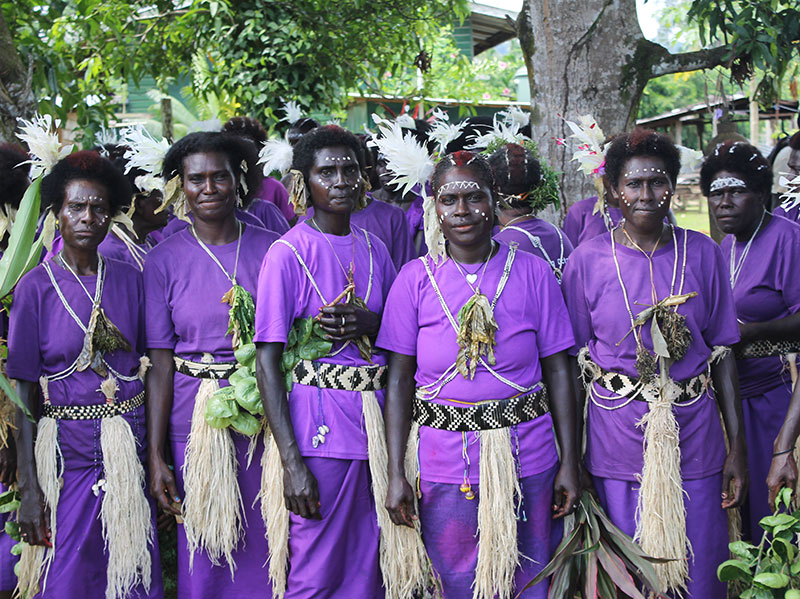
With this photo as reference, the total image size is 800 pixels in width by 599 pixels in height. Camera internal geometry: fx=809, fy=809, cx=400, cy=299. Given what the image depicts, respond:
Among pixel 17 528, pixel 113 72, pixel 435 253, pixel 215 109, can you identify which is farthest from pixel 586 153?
pixel 215 109

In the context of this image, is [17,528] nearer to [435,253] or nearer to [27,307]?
[27,307]

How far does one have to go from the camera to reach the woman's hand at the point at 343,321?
329cm

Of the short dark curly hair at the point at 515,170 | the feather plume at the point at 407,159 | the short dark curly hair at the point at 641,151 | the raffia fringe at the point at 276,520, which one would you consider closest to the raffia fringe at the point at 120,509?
the raffia fringe at the point at 276,520

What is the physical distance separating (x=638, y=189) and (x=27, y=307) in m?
2.62

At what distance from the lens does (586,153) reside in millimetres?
3924

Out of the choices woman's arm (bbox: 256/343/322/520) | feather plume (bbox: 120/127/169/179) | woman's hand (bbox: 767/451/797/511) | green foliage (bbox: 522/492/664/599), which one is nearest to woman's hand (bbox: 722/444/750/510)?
woman's hand (bbox: 767/451/797/511)

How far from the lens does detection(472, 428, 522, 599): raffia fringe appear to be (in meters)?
3.15

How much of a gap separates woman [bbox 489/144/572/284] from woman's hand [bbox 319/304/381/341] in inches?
45.7

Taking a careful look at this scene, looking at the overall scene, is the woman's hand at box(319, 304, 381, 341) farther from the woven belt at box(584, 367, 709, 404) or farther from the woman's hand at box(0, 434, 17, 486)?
the woman's hand at box(0, 434, 17, 486)

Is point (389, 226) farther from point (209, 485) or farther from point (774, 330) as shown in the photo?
point (774, 330)

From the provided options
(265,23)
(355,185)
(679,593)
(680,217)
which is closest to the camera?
(679,593)

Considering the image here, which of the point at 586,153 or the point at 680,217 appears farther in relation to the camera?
the point at 680,217

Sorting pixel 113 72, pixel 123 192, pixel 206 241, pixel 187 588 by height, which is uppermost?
pixel 113 72

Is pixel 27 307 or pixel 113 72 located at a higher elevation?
pixel 113 72
